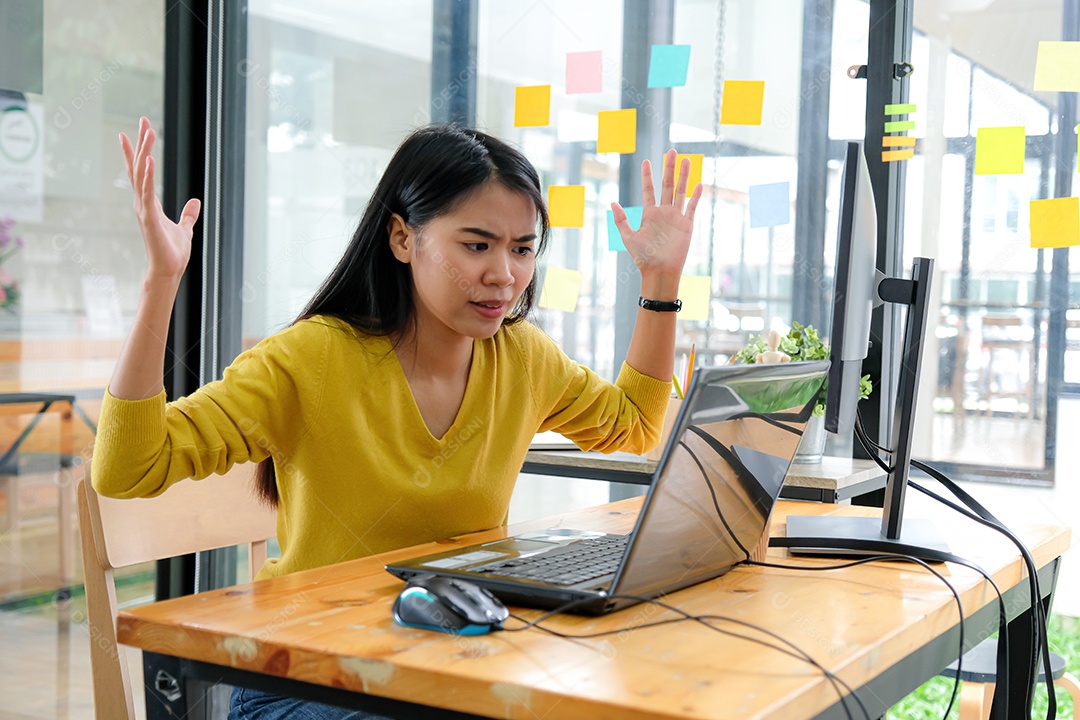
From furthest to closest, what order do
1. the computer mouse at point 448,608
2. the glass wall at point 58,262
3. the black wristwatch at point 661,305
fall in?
the glass wall at point 58,262 → the black wristwatch at point 661,305 → the computer mouse at point 448,608

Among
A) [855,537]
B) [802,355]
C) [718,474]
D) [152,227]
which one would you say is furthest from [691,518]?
[802,355]

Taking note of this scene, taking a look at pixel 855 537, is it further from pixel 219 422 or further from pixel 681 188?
pixel 219 422

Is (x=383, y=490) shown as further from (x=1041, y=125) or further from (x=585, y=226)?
(x=1041, y=125)

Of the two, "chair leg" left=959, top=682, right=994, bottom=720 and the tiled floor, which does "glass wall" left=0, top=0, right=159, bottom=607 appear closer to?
the tiled floor

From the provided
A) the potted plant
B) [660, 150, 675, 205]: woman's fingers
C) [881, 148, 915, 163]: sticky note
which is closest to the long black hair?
[660, 150, 675, 205]: woman's fingers

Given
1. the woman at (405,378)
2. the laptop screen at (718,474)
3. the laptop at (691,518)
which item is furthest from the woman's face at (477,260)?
the laptop screen at (718,474)

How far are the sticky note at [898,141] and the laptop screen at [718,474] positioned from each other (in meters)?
1.19

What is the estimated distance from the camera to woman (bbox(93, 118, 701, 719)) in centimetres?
125

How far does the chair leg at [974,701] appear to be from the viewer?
1.61 meters

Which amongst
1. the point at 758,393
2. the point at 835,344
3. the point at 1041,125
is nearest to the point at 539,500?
the point at 1041,125

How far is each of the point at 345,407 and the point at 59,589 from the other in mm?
1324

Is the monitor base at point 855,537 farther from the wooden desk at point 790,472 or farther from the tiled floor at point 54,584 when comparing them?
the tiled floor at point 54,584

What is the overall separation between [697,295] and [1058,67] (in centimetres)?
83

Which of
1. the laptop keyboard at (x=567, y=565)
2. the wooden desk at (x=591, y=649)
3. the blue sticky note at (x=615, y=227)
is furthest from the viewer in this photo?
the blue sticky note at (x=615, y=227)
